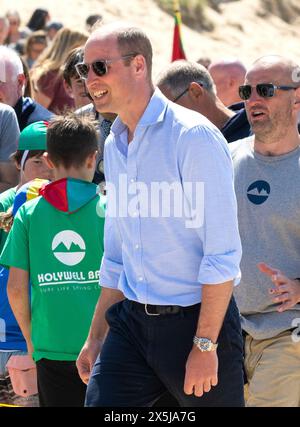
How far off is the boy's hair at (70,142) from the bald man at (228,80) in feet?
11.1

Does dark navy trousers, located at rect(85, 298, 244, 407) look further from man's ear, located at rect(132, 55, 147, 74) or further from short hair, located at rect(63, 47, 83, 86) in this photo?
short hair, located at rect(63, 47, 83, 86)

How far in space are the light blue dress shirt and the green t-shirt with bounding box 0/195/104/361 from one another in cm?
86

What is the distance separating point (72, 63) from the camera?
6777mm

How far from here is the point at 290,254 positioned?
16.3 ft

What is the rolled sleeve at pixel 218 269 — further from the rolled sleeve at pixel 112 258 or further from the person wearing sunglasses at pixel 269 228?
the person wearing sunglasses at pixel 269 228

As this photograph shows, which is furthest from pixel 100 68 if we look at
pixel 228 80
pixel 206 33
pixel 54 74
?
pixel 206 33

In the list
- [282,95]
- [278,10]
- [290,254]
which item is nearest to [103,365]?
[290,254]

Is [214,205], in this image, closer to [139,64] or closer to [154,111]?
[154,111]

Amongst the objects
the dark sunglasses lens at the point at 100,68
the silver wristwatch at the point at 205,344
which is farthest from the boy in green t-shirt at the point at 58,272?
the silver wristwatch at the point at 205,344

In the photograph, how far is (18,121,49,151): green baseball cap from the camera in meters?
5.80

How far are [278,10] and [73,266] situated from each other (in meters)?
27.0

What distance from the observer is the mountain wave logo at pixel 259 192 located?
501 cm

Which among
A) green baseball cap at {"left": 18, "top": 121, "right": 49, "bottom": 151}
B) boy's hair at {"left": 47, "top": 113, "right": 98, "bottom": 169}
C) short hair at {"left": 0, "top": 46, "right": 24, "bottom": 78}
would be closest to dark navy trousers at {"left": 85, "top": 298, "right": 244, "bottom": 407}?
boy's hair at {"left": 47, "top": 113, "right": 98, "bottom": 169}

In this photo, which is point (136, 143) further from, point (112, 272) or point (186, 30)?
point (186, 30)
